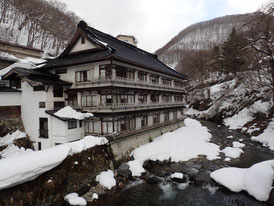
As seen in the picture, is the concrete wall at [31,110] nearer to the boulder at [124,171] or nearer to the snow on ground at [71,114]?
the snow on ground at [71,114]

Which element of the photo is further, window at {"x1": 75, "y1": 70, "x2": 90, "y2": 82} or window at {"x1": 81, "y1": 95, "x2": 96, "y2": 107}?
window at {"x1": 75, "y1": 70, "x2": 90, "y2": 82}

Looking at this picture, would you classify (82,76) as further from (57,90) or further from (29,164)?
(29,164)

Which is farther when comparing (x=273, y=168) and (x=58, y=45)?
(x=58, y=45)

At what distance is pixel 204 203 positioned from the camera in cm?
1409

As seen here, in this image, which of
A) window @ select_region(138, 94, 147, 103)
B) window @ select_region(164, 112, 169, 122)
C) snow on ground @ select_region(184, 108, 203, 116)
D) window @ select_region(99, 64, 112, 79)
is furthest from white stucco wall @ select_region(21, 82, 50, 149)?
snow on ground @ select_region(184, 108, 203, 116)

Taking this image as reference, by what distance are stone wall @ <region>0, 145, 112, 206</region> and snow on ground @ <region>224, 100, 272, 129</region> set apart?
35.7m

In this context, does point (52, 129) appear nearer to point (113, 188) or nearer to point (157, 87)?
point (113, 188)

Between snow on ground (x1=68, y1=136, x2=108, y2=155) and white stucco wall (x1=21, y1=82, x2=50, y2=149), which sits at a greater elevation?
white stucco wall (x1=21, y1=82, x2=50, y2=149)

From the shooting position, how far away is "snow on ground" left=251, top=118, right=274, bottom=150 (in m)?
27.2

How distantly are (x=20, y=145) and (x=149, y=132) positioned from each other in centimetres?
1851

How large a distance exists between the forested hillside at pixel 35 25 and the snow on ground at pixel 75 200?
63.0 meters

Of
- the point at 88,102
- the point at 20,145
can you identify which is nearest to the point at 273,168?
the point at 88,102

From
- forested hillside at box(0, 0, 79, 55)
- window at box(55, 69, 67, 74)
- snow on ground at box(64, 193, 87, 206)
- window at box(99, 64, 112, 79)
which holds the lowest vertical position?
snow on ground at box(64, 193, 87, 206)

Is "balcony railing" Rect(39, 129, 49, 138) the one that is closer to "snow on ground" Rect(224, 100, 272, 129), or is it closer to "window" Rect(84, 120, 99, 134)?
"window" Rect(84, 120, 99, 134)
